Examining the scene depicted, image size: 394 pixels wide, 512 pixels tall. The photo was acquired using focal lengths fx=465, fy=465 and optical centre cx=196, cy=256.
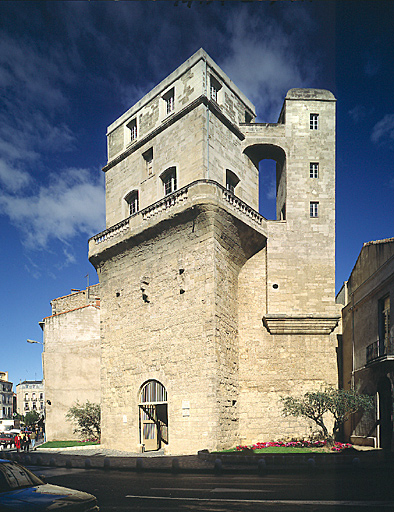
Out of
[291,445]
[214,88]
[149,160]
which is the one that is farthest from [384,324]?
[149,160]

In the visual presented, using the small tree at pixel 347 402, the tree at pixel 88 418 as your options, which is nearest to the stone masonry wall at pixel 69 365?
the tree at pixel 88 418

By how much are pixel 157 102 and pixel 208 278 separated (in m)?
10.2

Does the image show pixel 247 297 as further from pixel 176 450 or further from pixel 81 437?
pixel 81 437

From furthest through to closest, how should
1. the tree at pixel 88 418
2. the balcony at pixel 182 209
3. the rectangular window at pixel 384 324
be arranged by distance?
the tree at pixel 88 418 < the balcony at pixel 182 209 < the rectangular window at pixel 384 324

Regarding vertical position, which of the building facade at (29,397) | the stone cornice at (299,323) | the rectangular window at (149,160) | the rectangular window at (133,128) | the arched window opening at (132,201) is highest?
the rectangular window at (133,128)

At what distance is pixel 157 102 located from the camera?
77.6 feet

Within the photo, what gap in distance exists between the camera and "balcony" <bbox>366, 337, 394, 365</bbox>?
1638cm

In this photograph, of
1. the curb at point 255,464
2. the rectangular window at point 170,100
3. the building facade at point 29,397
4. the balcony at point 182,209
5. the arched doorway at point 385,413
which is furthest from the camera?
the building facade at point 29,397

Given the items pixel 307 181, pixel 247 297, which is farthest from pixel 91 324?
pixel 307 181

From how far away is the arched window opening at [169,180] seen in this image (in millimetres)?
22188

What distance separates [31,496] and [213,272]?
12924mm

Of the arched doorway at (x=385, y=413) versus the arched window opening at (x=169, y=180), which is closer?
the arched doorway at (x=385, y=413)

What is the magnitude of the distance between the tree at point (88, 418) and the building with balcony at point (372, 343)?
43.2 feet

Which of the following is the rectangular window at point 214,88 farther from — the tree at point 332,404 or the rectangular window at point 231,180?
the tree at point 332,404
